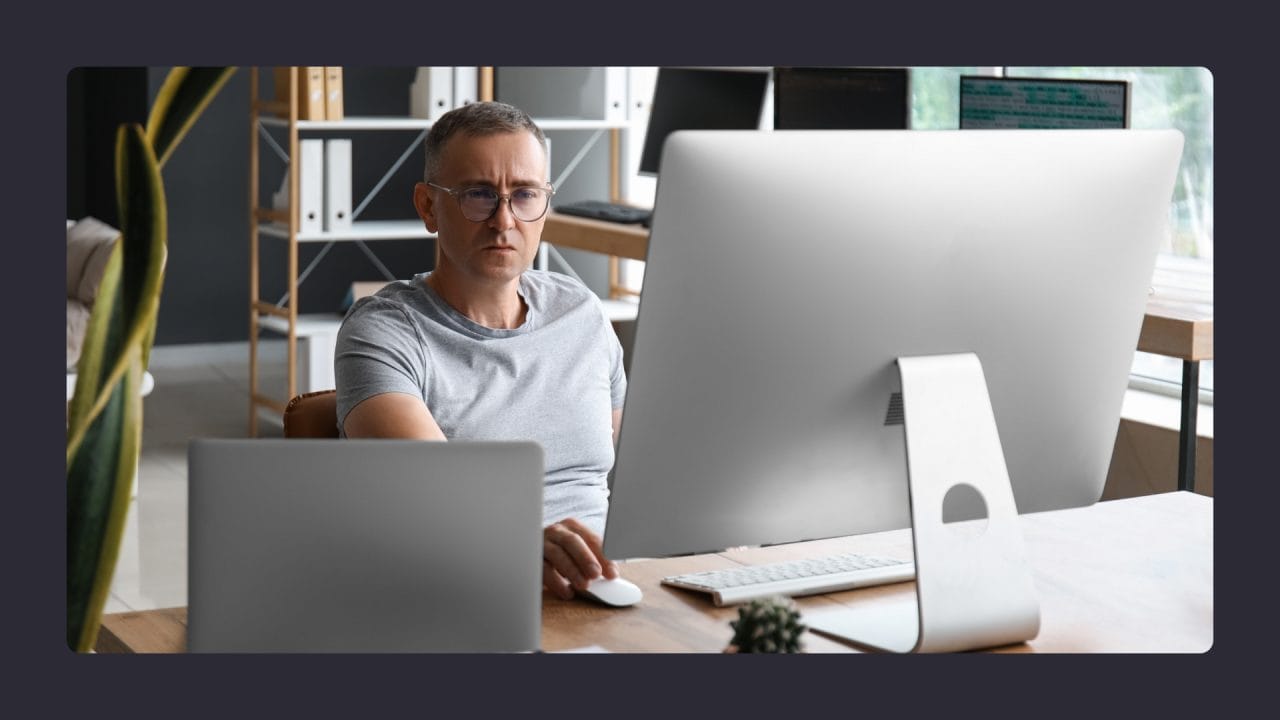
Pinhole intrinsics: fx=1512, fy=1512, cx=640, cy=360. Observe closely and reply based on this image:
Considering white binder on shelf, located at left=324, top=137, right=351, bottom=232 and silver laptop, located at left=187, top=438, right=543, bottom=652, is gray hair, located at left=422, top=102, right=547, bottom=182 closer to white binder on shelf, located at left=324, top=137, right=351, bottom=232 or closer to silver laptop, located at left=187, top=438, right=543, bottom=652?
silver laptop, located at left=187, top=438, right=543, bottom=652

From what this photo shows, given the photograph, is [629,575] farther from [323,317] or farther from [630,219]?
[323,317]

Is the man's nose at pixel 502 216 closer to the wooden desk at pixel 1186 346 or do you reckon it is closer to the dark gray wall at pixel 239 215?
the wooden desk at pixel 1186 346

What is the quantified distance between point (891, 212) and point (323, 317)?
4264mm

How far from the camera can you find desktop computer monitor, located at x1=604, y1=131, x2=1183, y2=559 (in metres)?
1.22

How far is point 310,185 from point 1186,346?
3076 mm

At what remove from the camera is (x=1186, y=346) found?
9.35 ft

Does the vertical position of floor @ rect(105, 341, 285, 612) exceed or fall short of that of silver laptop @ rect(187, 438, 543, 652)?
it falls short

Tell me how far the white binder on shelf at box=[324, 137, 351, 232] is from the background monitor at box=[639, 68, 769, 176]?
3.27 feet

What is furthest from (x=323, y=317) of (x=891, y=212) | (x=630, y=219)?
(x=891, y=212)

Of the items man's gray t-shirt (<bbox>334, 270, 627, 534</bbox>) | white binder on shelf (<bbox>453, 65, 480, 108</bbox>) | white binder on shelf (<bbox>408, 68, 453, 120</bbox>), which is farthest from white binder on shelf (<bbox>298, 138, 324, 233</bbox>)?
man's gray t-shirt (<bbox>334, 270, 627, 534</bbox>)

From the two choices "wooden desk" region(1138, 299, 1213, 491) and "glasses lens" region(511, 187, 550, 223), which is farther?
"wooden desk" region(1138, 299, 1213, 491)

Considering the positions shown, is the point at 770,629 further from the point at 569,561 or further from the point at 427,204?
Answer: the point at 427,204

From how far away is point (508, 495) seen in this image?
3.88ft

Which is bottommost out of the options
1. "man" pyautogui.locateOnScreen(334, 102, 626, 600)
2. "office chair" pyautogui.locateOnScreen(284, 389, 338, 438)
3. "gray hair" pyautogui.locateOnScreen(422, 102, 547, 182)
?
"office chair" pyautogui.locateOnScreen(284, 389, 338, 438)
